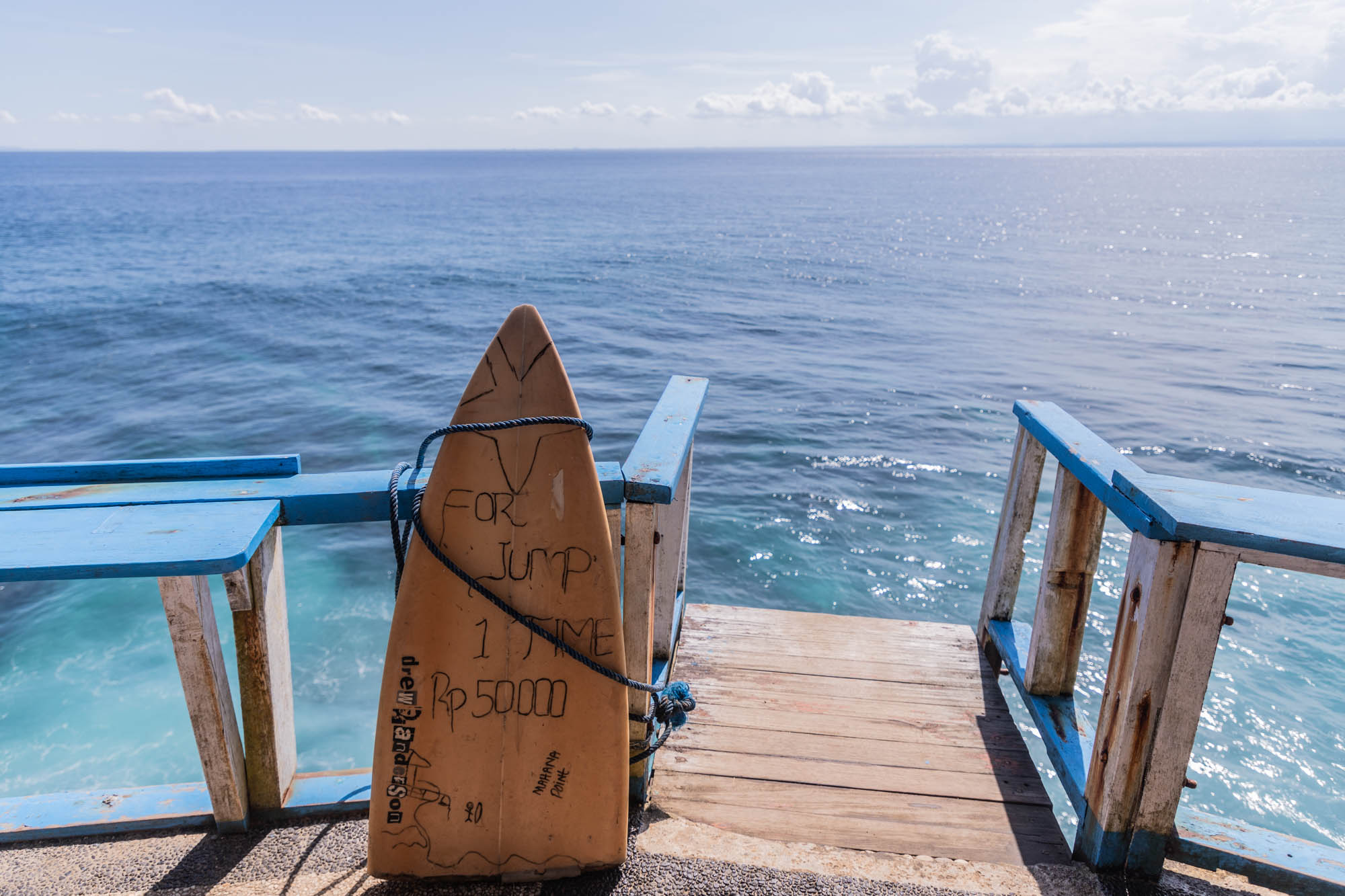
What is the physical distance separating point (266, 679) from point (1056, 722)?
2.67m

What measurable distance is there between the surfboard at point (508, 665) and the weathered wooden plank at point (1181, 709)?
1.46 m

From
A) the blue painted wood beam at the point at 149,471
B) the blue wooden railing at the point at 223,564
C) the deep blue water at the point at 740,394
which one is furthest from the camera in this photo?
the deep blue water at the point at 740,394

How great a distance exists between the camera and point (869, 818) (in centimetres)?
280

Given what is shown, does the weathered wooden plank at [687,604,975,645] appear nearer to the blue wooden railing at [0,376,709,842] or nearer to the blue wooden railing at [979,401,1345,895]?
the blue wooden railing at [979,401,1345,895]

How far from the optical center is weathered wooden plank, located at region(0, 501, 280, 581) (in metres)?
1.91

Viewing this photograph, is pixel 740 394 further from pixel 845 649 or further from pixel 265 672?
pixel 265 672

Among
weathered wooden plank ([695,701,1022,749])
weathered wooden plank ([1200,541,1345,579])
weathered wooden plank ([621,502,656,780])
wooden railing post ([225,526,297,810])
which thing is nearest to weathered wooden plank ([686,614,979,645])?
weathered wooden plank ([695,701,1022,749])

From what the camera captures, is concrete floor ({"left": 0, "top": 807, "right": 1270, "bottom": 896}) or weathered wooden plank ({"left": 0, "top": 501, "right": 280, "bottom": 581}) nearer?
weathered wooden plank ({"left": 0, "top": 501, "right": 280, "bottom": 581})

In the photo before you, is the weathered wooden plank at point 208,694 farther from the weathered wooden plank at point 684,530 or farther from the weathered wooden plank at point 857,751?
the weathered wooden plank at point 684,530

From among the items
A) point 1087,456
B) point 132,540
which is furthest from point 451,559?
point 1087,456

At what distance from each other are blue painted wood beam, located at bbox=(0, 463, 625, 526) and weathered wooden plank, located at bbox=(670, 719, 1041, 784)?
57.8 inches

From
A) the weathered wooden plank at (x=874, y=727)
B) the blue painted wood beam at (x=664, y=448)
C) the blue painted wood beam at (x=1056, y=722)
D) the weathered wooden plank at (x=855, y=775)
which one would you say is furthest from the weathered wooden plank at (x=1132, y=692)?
the blue painted wood beam at (x=664, y=448)

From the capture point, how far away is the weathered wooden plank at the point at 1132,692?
2.17 meters

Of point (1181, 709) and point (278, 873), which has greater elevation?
point (1181, 709)
